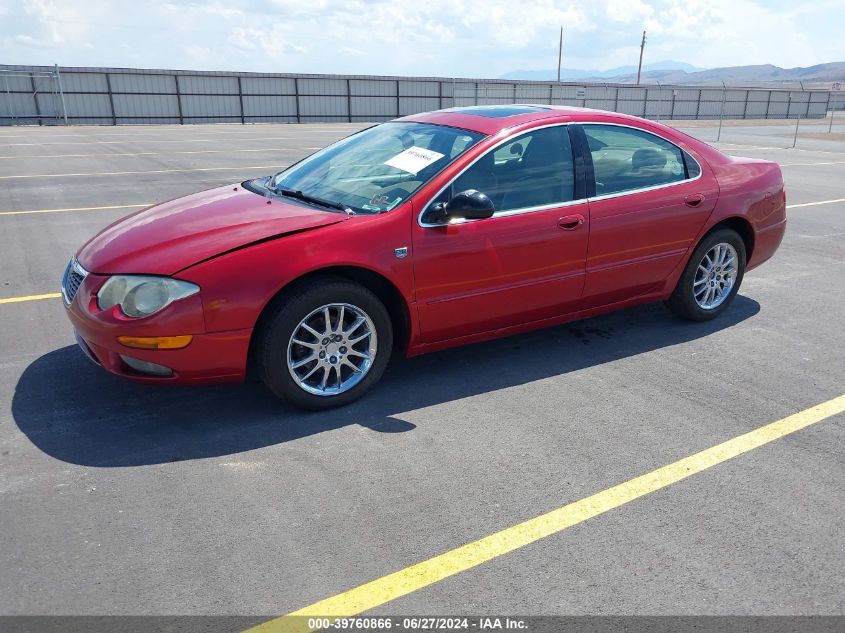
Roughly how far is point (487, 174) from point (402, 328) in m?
1.06

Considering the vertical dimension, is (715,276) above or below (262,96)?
below

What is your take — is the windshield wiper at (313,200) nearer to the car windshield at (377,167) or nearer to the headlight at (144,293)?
the car windshield at (377,167)

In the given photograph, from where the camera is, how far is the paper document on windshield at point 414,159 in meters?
4.24

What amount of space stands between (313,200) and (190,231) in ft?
2.61

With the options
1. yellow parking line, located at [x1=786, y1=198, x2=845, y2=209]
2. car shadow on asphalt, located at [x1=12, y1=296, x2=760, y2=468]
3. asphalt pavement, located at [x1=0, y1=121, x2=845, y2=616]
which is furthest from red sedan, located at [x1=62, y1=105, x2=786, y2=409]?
yellow parking line, located at [x1=786, y1=198, x2=845, y2=209]

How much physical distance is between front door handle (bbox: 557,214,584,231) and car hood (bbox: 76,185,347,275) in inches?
55.5

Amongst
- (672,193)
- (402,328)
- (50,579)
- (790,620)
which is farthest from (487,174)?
(50,579)

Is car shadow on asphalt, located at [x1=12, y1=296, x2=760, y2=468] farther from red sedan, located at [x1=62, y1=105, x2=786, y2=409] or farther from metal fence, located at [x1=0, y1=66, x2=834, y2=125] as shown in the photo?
metal fence, located at [x1=0, y1=66, x2=834, y2=125]

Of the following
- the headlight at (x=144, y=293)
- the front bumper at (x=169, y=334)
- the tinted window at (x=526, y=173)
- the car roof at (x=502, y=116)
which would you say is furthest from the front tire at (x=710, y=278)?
the headlight at (x=144, y=293)

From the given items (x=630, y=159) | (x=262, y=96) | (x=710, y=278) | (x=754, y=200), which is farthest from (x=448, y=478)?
(x=262, y=96)

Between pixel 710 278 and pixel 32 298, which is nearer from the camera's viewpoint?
pixel 710 278

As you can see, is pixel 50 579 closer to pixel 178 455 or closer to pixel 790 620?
pixel 178 455

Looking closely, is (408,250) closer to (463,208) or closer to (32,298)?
(463,208)

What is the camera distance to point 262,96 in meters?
34.8
